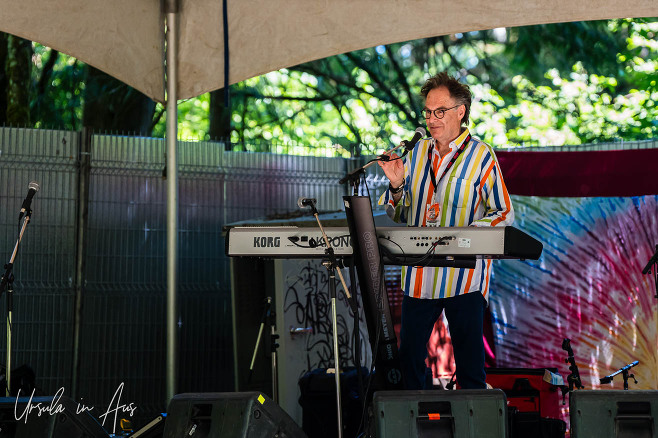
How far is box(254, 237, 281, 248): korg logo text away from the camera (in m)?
3.77

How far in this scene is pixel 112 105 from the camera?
996cm

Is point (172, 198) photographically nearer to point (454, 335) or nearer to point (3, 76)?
point (454, 335)

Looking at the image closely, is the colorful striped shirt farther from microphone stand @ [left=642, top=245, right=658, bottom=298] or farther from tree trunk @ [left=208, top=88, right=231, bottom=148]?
tree trunk @ [left=208, top=88, right=231, bottom=148]

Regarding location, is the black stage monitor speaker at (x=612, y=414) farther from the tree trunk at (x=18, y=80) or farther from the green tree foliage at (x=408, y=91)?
the tree trunk at (x=18, y=80)

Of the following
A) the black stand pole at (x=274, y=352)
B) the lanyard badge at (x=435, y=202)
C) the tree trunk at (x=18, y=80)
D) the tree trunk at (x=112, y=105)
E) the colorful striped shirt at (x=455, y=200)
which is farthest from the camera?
the tree trunk at (x=112, y=105)

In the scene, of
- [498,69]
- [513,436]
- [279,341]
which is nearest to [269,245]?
[513,436]

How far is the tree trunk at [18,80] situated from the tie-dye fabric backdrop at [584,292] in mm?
6220

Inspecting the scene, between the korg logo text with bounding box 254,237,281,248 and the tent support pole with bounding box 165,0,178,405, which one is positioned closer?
the korg logo text with bounding box 254,237,281,248

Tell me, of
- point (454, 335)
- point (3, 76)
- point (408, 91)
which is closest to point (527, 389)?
point (454, 335)

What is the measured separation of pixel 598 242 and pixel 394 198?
10.1ft

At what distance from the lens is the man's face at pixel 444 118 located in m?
3.97

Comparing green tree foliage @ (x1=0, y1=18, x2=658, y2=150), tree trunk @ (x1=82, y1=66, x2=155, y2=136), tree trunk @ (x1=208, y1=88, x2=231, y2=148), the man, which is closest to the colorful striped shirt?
the man

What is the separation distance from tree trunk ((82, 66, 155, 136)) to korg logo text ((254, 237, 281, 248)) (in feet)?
21.5

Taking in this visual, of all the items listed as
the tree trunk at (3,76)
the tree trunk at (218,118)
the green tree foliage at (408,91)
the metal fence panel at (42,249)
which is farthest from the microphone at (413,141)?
the tree trunk at (218,118)
